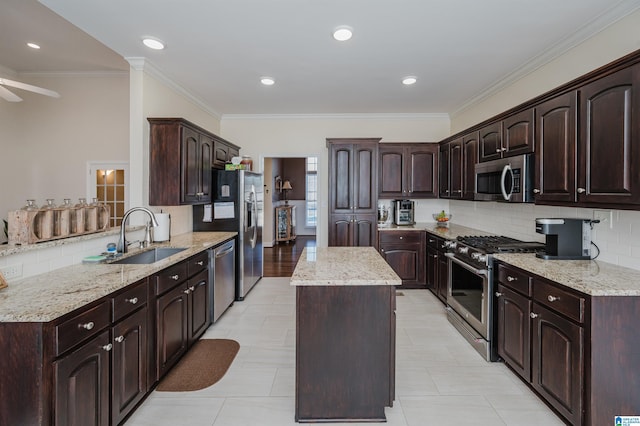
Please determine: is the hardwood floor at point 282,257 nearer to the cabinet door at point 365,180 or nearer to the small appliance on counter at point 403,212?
the cabinet door at point 365,180

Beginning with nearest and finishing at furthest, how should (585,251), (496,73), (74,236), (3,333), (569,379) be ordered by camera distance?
1. (3,333)
2. (569,379)
3. (74,236)
4. (585,251)
5. (496,73)

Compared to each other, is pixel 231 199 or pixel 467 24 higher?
pixel 467 24

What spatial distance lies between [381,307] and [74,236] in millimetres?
2225

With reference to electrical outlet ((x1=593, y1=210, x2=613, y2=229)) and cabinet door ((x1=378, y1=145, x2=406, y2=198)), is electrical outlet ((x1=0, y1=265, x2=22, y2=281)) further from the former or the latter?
cabinet door ((x1=378, y1=145, x2=406, y2=198))

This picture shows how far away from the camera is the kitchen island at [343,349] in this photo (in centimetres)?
201

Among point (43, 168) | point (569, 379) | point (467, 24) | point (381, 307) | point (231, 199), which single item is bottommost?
point (569, 379)

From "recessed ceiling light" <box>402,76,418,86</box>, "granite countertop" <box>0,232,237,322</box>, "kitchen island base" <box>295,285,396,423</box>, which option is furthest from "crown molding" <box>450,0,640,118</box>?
"granite countertop" <box>0,232,237,322</box>

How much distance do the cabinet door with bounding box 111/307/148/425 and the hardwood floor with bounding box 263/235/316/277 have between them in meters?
3.64

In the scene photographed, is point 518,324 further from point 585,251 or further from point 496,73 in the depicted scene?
point 496,73

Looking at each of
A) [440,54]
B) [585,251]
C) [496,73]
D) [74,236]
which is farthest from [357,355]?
[496,73]

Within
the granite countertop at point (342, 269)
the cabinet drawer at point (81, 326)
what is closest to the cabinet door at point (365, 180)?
the granite countertop at point (342, 269)

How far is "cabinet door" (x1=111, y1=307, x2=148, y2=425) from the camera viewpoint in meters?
→ 1.85

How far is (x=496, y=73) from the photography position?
12.0ft

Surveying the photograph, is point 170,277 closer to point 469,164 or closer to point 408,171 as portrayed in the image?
point 469,164
